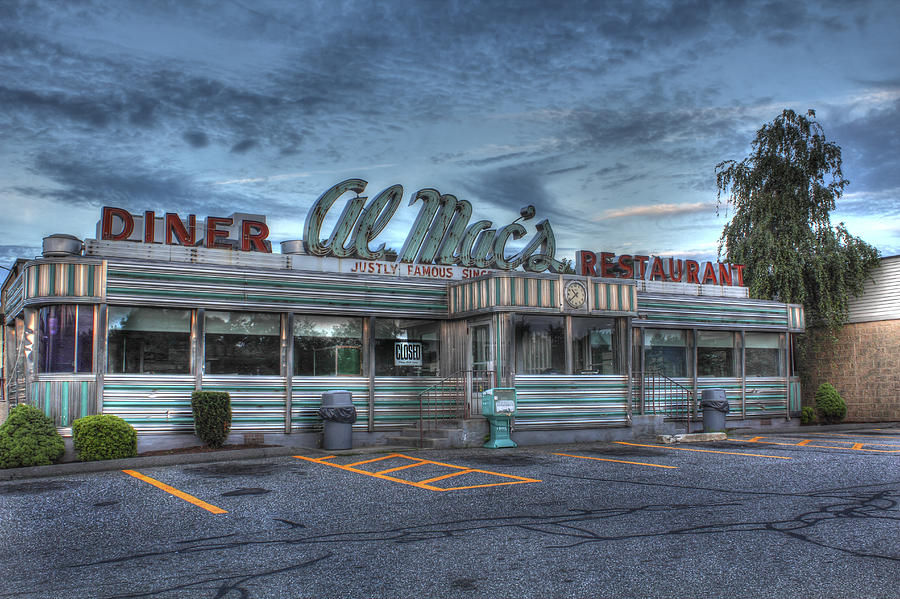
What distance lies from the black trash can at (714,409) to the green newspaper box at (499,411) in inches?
217

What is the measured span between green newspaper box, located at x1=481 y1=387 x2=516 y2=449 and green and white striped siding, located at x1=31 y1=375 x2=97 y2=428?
7.12 meters

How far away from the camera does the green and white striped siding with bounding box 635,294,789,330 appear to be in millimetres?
18109

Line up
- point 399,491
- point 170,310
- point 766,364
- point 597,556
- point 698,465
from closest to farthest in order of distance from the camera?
point 597,556
point 399,491
point 698,465
point 170,310
point 766,364

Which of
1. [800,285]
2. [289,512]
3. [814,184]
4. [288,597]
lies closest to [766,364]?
[800,285]

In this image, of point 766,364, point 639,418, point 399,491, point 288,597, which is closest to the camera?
point 288,597

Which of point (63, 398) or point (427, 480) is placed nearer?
point (427, 480)

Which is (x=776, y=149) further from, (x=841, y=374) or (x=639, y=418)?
(x=639, y=418)

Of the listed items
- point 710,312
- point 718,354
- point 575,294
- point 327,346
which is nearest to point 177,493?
point 327,346

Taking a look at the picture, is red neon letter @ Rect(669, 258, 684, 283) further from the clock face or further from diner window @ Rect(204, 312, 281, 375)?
diner window @ Rect(204, 312, 281, 375)

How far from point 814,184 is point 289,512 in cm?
2440

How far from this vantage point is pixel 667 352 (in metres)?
18.5

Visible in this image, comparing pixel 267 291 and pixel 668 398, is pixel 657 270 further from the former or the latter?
pixel 267 291

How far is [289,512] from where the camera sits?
8.02 meters

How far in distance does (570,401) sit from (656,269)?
19.7 ft
